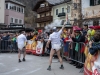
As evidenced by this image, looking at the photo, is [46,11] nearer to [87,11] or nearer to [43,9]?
[43,9]

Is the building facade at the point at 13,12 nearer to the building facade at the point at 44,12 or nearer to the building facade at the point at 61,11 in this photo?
the building facade at the point at 44,12

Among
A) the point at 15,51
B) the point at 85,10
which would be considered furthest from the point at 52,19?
the point at 15,51

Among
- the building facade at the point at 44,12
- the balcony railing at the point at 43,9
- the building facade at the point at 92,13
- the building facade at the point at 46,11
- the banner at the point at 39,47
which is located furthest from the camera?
the balcony railing at the point at 43,9

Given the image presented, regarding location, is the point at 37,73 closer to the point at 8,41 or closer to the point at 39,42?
the point at 39,42

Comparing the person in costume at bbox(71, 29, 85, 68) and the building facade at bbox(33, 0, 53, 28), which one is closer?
the person in costume at bbox(71, 29, 85, 68)

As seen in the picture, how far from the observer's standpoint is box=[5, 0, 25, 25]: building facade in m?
48.0

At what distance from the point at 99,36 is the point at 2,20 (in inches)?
1562

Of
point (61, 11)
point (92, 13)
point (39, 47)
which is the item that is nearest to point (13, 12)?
point (61, 11)

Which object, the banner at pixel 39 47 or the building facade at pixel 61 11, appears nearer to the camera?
the banner at pixel 39 47

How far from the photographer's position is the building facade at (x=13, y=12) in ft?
158

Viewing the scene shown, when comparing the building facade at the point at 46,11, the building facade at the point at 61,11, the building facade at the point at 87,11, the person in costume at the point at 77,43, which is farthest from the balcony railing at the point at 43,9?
the person in costume at the point at 77,43

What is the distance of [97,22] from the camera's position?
81.2ft

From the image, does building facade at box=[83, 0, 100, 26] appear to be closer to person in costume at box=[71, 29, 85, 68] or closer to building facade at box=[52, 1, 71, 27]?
building facade at box=[52, 1, 71, 27]

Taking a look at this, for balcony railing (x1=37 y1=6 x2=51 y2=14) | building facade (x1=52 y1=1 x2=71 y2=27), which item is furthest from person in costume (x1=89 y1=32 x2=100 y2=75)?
balcony railing (x1=37 y1=6 x2=51 y2=14)
